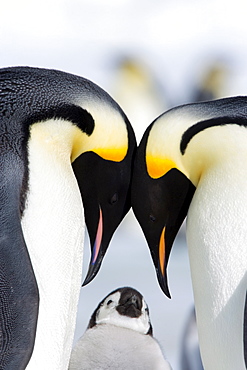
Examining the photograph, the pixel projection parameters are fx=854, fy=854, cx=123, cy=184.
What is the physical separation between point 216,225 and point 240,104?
0.38m

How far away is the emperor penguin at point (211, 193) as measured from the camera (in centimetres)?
258

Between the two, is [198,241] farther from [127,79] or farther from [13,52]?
[13,52]

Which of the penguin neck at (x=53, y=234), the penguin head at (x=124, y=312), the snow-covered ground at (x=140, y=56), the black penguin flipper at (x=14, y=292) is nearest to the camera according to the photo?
the black penguin flipper at (x=14, y=292)

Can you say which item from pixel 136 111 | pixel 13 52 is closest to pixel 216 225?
pixel 136 111

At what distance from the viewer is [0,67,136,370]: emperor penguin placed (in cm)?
226

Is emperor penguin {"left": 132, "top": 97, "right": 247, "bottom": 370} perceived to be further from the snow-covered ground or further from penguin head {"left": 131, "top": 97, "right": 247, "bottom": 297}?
the snow-covered ground

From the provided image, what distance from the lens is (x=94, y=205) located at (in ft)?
9.07

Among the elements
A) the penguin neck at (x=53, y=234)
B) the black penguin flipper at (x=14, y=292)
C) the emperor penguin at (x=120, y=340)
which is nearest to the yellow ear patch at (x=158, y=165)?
the penguin neck at (x=53, y=234)

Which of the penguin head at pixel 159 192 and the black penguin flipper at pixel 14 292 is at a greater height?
the penguin head at pixel 159 192

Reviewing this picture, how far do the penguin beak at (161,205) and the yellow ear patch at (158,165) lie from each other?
0.05ft

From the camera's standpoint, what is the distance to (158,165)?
8.73 ft

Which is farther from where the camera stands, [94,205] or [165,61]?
[165,61]

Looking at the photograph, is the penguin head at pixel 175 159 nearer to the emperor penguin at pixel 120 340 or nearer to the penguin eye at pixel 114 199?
the penguin eye at pixel 114 199

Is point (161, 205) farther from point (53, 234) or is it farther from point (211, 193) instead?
point (53, 234)
